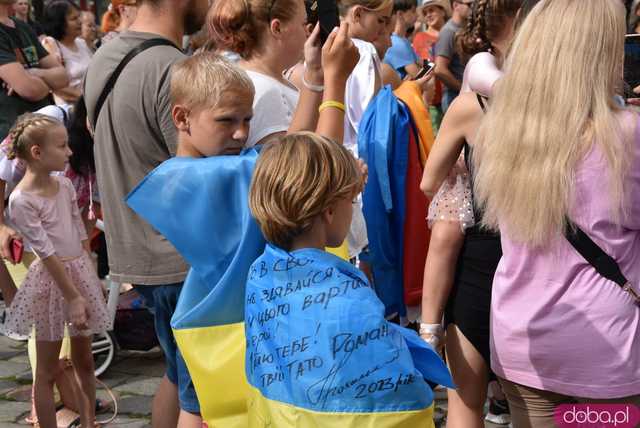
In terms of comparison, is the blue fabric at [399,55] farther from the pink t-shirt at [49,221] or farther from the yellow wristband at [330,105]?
the yellow wristband at [330,105]

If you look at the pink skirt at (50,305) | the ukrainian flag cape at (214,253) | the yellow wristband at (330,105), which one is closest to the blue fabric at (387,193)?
the pink skirt at (50,305)

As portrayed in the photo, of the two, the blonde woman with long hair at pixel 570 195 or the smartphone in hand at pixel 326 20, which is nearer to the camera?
the blonde woman with long hair at pixel 570 195

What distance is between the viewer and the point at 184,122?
2.87 m

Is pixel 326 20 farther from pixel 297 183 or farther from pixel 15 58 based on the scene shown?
pixel 15 58

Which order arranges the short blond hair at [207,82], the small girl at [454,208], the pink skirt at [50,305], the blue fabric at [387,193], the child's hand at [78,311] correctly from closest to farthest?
the short blond hair at [207,82] → the small girl at [454,208] → the child's hand at [78,311] → the pink skirt at [50,305] → the blue fabric at [387,193]

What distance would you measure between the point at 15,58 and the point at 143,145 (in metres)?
2.93

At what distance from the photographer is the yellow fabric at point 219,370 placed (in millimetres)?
2637

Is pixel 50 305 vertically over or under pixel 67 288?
under

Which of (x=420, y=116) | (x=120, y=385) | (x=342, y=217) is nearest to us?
(x=342, y=217)

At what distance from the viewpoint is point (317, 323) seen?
7.42 ft

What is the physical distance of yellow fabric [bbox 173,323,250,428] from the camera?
2.64m

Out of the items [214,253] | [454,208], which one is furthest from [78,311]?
[454,208]

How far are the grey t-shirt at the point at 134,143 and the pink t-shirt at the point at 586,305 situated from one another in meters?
1.14

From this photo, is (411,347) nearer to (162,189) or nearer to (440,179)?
(162,189)
